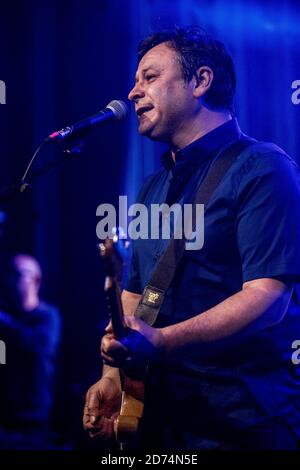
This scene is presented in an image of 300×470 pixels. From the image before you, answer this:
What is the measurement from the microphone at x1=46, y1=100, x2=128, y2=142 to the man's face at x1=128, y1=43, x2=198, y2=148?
14 cm

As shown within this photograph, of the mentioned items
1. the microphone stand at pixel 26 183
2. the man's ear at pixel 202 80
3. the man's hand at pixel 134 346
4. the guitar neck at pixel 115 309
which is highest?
the man's ear at pixel 202 80

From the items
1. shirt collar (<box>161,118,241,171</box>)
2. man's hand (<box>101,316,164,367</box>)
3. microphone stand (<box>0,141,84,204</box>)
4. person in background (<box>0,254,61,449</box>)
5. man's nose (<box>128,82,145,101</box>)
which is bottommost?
person in background (<box>0,254,61,449</box>)

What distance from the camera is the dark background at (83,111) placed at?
169 inches

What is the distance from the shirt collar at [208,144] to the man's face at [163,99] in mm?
83

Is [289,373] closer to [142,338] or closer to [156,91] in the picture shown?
[142,338]

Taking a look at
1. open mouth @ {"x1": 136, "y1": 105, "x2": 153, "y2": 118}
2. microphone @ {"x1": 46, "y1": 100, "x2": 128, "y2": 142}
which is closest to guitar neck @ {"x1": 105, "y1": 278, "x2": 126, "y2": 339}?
microphone @ {"x1": 46, "y1": 100, "x2": 128, "y2": 142}

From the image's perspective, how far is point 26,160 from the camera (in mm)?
5484

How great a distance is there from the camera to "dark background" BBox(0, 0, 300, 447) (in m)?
4.30

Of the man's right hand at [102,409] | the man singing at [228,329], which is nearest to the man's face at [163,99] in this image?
the man singing at [228,329]

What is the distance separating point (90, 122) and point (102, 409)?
100 centimetres

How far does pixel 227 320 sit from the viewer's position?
6.37ft

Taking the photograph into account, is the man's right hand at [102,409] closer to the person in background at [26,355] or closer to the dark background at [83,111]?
the dark background at [83,111]

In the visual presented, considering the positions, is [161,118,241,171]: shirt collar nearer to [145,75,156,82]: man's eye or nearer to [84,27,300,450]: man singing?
[84,27,300,450]: man singing
